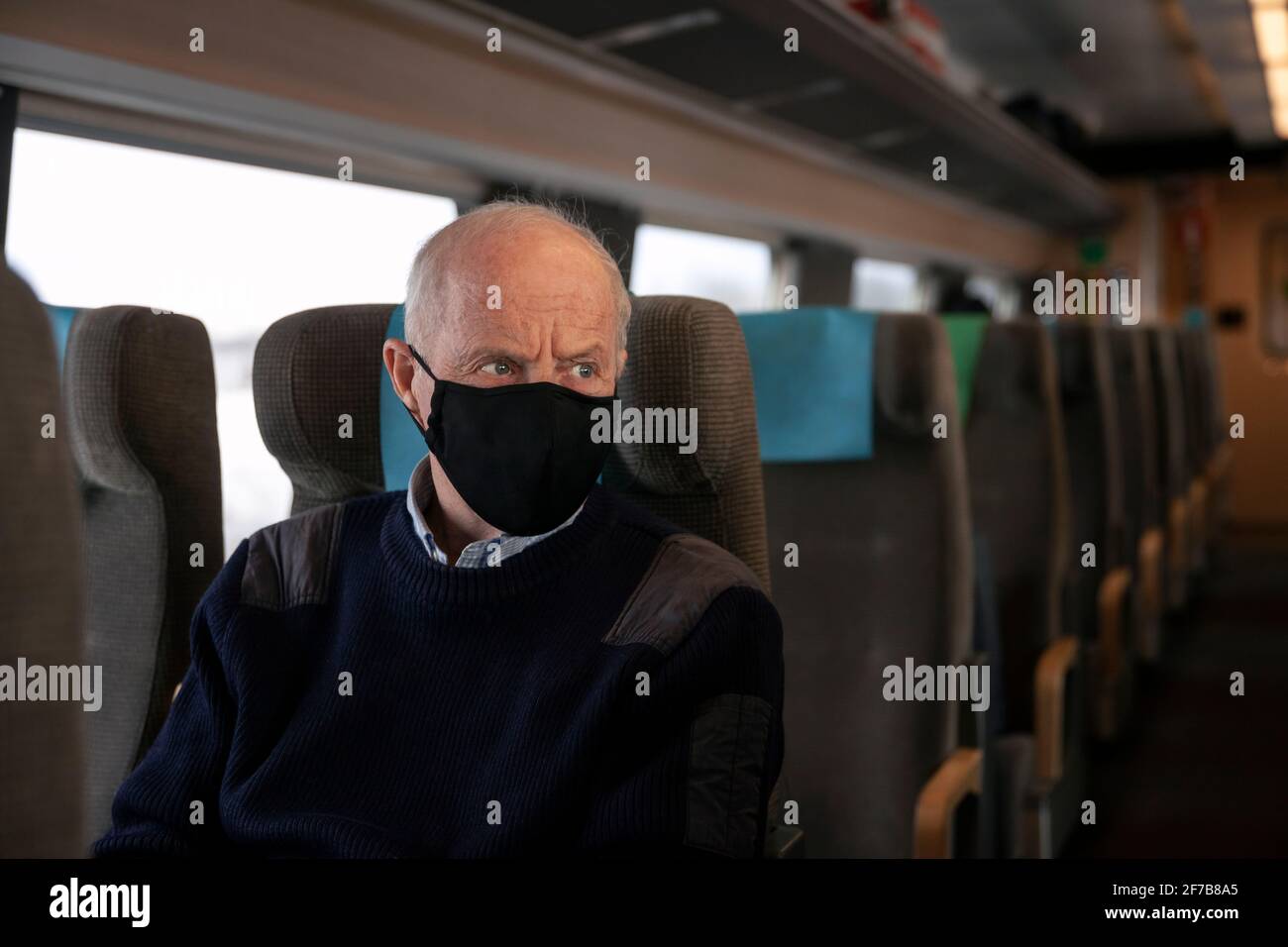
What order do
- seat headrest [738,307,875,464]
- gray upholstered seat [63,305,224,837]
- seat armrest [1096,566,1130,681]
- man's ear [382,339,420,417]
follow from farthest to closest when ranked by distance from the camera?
seat armrest [1096,566,1130,681] → seat headrest [738,307,875,464] → gray upholstered seat [63,305,224,837] → man's ear [382,339,420,417]

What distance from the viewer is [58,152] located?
2125 millimetres

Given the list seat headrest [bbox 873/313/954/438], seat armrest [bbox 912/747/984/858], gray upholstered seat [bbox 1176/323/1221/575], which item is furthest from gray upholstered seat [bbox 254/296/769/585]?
gray upholstered seat [bbox 1176/323/1221/575]

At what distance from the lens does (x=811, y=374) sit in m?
1.97

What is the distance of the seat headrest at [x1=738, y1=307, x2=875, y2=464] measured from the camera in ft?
6.36

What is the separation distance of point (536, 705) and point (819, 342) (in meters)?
0.92

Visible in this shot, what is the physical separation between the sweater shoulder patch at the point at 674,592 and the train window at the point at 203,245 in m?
0.78

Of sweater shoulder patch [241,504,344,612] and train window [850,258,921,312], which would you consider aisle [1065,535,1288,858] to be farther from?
train window [850,258,921,312]

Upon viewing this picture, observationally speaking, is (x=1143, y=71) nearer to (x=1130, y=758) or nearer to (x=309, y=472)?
(x=1130, y=758)

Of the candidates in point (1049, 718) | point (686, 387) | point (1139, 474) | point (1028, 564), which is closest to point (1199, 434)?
point (1139, 474)

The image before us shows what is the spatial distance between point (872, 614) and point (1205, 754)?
1997 millimetres

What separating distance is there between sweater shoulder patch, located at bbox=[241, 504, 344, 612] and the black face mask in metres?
0.21

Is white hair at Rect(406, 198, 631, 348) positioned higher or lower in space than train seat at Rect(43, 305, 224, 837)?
higher

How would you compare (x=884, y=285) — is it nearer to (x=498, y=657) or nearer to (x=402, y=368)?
(x=402, y=368)
